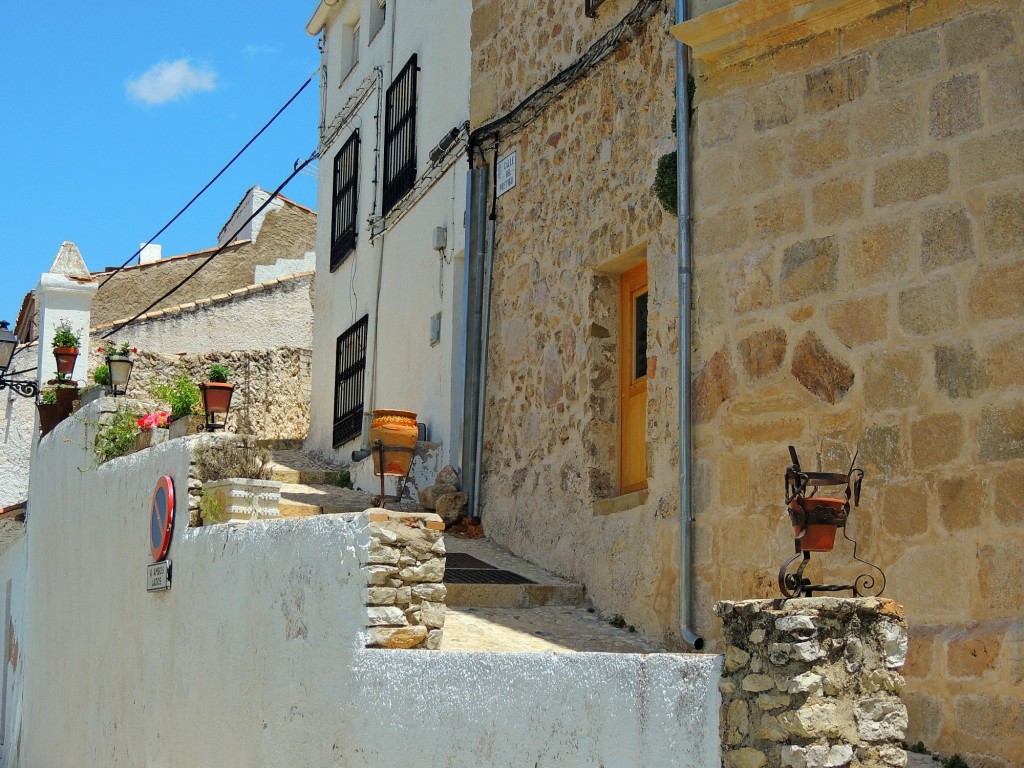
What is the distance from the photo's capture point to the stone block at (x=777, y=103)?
295 inches

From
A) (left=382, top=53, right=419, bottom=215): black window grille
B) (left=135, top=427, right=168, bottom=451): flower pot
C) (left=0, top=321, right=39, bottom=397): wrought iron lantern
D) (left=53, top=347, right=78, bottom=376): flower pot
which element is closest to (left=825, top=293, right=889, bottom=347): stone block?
(left=135, top=427, right=168, bottom=451): flower pot

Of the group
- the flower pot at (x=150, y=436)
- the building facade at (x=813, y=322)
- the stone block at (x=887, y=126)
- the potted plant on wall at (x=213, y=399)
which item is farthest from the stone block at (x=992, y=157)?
the flower pot at (x=150, y=436)

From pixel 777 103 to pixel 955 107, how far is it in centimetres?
109

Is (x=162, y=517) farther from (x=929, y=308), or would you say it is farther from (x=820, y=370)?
(x=929, y=308)

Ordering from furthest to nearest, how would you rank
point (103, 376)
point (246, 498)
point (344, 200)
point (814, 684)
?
point (344, 200) < point (103, 376) < point (246, 498) < point (814, 684)

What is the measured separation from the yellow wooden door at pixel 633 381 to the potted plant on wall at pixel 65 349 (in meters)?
6.22

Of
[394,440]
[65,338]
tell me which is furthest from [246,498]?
[65,338]

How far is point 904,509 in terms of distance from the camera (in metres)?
6.72

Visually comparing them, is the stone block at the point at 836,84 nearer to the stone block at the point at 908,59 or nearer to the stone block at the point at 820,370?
the stone block at the point at 908,59

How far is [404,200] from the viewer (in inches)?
531

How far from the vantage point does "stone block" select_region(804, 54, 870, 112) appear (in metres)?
7.21

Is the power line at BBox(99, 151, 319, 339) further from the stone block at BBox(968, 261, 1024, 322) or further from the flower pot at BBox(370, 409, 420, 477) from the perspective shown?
the stone block at BBox(968, 261, 1024, 322)

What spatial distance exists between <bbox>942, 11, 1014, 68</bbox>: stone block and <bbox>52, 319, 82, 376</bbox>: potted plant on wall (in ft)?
30.1

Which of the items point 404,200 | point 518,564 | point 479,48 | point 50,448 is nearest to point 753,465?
point 518,564
